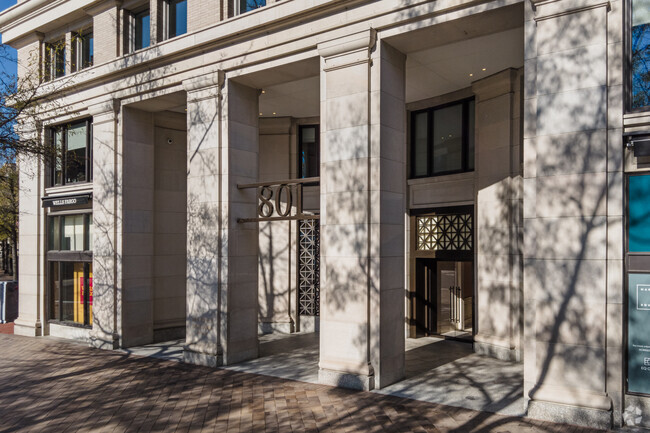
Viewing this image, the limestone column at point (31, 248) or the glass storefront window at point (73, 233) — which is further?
the limestone column at point (31, 248)

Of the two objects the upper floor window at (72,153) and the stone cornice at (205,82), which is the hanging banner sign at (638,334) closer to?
the stone cornice at (205,82)

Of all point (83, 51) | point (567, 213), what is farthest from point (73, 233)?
point (567, 213)

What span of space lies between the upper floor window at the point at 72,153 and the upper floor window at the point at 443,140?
35.2 ft

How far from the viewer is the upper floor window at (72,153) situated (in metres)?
16.3

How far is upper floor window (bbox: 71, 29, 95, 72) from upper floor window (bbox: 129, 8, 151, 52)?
2.46m

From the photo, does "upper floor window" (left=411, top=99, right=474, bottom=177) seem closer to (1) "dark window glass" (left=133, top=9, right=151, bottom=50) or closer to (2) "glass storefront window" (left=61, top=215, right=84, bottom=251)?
(1) "dark window glass" (left=133, top=9, right=151, bottom=50)

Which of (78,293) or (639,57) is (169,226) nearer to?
(78,293)

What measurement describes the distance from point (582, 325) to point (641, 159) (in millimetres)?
2789

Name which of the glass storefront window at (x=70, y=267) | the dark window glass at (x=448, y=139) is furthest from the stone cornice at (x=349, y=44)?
the glass storefront window at (x=70, y=267)

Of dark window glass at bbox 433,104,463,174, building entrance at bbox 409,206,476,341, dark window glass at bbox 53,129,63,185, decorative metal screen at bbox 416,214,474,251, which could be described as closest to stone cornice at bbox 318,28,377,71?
dark window glass at bbox 433,104,463,174

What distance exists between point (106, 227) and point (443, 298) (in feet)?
35.4

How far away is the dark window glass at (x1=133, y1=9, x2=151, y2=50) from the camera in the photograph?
15023 mm

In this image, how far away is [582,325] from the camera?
7.80 meters

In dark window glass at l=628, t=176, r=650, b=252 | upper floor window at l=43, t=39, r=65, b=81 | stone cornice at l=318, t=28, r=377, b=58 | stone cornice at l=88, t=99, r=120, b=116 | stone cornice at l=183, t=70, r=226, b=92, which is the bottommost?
dark window glass at l=628, t=176, r=650, b=252
